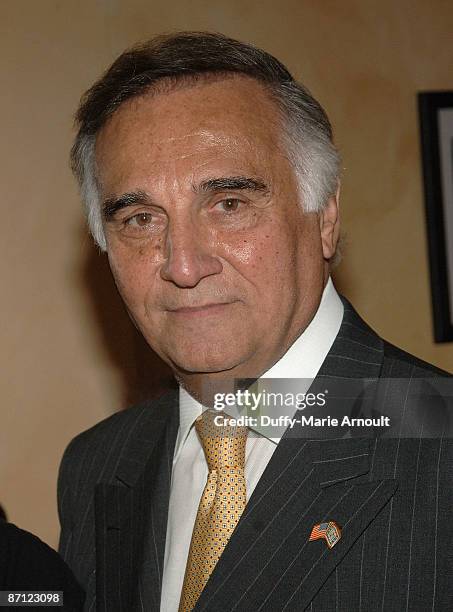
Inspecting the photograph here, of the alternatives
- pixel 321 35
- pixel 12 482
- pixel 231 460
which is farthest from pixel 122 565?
pixel 321 35

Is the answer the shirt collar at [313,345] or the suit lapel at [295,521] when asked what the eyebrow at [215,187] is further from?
the suit lapel at [295,521]

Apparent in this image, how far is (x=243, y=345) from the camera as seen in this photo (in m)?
1.34

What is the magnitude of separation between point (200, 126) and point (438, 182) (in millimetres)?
1181

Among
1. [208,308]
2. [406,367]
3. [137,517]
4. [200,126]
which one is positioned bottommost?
[137,517]

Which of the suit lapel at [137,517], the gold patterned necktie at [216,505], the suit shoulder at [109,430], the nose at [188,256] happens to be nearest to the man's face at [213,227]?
the nose at [188,256]

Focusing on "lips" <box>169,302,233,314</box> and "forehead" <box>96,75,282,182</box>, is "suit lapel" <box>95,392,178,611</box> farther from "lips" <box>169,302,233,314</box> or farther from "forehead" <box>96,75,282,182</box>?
"forehead" <box>96,75,282,182</box>

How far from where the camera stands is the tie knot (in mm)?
1354

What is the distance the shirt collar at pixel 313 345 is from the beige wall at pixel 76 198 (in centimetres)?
78

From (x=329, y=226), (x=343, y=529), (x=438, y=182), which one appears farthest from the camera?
(x=438, y=182)

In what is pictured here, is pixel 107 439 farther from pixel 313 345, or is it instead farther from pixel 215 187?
pixel 215 187

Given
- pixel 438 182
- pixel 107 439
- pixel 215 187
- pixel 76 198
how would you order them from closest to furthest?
pixel 215 187, pixel 107 439, pixel 76 198, pixel 438 182

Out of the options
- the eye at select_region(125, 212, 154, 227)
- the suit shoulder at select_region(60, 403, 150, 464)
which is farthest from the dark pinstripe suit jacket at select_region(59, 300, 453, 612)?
the eye at select_region(125, 212, 154, 227)

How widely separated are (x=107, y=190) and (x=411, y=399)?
22.1 inches

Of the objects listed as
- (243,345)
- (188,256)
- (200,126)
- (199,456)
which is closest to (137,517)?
(199,456)
